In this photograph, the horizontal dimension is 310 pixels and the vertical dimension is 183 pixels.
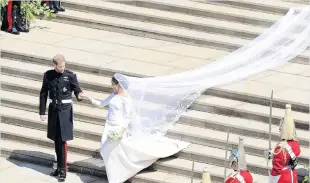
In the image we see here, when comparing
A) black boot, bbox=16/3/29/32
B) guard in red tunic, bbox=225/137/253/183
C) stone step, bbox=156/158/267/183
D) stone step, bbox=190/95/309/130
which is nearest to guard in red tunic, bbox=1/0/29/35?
black boot, bbox=16/3/29/32

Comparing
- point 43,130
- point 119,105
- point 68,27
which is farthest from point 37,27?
point 119,105

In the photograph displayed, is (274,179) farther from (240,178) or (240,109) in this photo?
(240,109)

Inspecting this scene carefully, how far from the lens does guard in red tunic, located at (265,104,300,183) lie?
1633 cm

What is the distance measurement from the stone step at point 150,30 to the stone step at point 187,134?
338 centimetres

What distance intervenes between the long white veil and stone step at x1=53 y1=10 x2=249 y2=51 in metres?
0.93

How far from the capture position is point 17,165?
18.8m

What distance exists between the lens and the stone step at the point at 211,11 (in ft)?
74.0

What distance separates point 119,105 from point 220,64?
2.98 metres

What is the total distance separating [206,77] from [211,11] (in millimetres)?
3582

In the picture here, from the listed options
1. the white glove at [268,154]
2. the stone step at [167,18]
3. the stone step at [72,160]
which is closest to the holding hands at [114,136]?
the stone step at [72,160]

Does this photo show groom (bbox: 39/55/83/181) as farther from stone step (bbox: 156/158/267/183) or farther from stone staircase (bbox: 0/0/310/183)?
stone step (bbox: 156/158/267/183)

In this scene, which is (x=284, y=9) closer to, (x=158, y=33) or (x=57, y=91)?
(x=158, y=33)

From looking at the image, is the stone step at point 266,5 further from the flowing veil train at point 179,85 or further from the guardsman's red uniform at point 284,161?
the guardsman's red uniform at point 284,161

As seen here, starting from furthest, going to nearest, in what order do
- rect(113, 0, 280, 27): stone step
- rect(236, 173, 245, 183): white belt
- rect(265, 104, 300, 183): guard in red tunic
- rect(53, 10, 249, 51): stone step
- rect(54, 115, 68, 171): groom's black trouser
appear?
1. rect(113, 0, 280, 27): stone step
2. rect(53, 10, 249, 51): stone step
3. rect(54, 115, 68, 171): groom's black trouser
4. rect(265, 104, 300, 183): guard in red tunic
5. rect(236, 173, 245, 183): white belt
